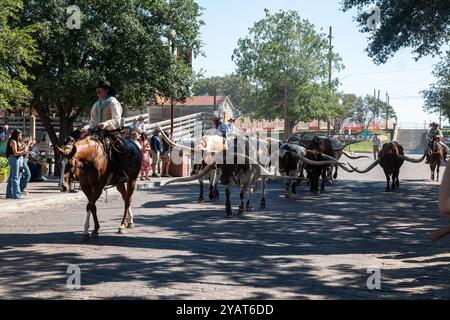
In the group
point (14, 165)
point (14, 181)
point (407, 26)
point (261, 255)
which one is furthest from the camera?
point (407, 26)

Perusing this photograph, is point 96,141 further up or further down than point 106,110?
further down

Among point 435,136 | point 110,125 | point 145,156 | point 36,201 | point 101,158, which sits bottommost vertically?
point 36,201

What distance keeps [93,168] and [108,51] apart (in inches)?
641

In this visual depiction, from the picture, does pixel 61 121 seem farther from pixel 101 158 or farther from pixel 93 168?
pixel 93 168

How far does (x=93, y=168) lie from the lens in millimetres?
9539

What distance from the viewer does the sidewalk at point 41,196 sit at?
46.9 ft

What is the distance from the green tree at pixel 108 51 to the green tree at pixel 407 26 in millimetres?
8678

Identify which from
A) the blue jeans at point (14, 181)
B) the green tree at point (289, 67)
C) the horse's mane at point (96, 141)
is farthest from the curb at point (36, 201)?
the green tree at point (289, 67)

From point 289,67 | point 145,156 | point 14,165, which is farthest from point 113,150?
point 289,67

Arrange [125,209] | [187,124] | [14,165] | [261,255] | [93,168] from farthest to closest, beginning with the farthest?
[187,124], [14,165], [125,209], [93,168], [261,255]

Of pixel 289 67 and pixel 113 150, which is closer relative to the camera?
pixel 113 150

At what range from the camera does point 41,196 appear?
16.0 metres

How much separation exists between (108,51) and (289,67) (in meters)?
43.2

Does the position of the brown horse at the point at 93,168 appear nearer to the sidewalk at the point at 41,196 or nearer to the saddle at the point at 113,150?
the saddle at the point at 113,150
